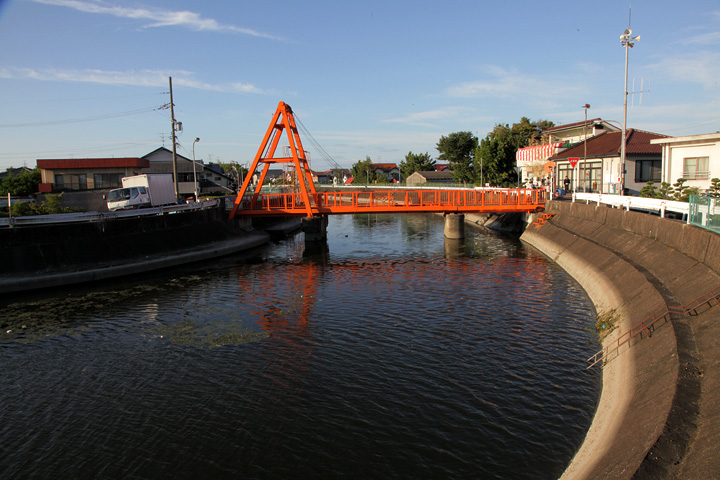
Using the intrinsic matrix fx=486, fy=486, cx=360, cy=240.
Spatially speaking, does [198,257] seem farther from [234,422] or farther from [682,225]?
[682,225]

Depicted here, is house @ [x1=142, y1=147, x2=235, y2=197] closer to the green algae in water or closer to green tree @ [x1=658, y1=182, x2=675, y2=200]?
the green algae in water

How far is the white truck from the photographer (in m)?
40.9

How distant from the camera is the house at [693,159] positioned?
31953 mm

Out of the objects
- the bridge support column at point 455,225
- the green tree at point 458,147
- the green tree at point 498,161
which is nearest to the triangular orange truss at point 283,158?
the bridge support column at point 455,225

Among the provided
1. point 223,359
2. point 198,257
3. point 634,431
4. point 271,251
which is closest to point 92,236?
point 198,257

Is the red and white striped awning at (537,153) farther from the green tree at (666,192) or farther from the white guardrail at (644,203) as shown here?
the green tree at (666,192)

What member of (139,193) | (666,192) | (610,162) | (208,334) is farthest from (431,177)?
(208,334)

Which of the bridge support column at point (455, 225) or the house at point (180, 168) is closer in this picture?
the bridge support column at point (455, 225)

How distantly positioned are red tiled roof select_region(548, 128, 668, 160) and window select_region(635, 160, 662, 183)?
103 cm

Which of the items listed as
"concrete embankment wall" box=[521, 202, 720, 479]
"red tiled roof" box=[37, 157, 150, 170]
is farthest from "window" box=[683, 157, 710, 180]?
"red tiled roof" box=[37, 157, 150, 170]

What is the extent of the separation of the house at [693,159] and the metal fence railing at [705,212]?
54.1ft

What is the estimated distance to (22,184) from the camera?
55.9 meters

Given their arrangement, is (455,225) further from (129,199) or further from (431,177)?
(431,177)

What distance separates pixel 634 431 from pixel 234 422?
29.0 feet
